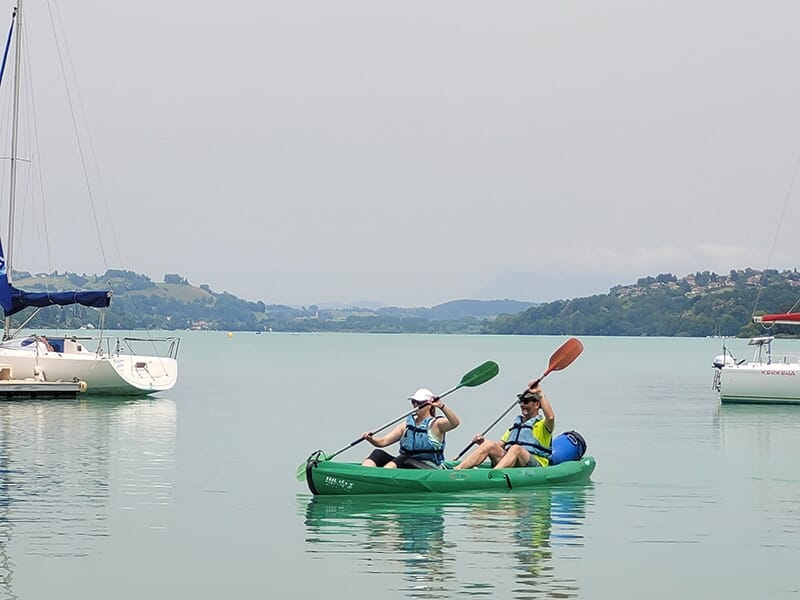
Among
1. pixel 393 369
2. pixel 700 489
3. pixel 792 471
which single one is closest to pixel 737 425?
pixel 792 471

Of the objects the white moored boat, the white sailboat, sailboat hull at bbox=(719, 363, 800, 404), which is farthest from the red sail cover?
the white sailboat

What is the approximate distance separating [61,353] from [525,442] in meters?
23.6

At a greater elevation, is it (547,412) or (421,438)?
(547,412)

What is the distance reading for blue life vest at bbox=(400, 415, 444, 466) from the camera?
65.0 ft

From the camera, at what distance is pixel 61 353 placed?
4138 centimetres

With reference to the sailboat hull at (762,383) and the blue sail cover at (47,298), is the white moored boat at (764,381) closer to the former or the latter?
the sailboat hull at (762,383)

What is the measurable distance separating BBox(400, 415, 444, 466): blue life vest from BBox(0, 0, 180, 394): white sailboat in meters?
22.0

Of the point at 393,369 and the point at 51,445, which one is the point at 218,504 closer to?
the point at 51,445

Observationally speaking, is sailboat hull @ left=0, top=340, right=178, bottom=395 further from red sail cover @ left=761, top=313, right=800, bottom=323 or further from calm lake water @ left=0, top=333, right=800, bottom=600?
red sail cover @ left=761, top=313, right=800, bottom=323

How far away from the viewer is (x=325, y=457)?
66.6 feet

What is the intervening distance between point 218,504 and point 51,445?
9.01 meters

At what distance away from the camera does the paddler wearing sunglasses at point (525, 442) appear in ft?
66.8

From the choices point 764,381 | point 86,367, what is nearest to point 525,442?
point 86,367

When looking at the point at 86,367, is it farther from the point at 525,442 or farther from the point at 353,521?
the point at 353,521
